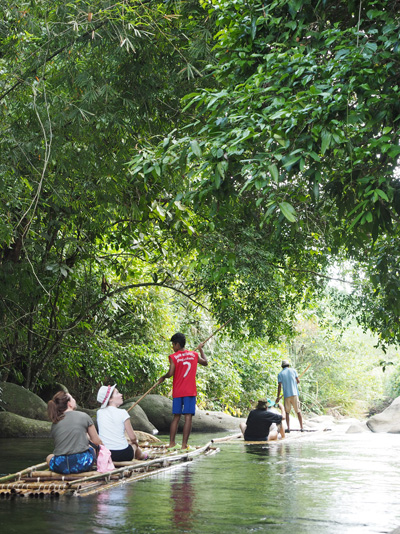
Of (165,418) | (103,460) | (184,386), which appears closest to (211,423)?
(165,418)

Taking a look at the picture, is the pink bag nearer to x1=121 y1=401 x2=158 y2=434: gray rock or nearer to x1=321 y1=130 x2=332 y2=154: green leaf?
x1=321 y1=130 x2=332 y2=154: green leaf

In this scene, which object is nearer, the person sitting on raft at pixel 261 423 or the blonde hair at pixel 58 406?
the blonde hair at pixel 58 406

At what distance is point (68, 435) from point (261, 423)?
6271 mm

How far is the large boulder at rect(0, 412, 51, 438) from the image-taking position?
1436cm

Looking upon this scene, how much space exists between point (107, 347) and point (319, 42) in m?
13.4

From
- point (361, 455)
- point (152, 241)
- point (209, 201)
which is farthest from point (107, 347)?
point (209, 201)

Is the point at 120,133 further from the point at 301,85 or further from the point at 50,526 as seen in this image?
the point at 50,526

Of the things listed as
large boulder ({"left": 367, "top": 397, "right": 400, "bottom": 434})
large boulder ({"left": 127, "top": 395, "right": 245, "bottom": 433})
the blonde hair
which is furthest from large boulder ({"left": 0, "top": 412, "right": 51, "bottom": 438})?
large boulder ({"left": 367, "top": 397, "right": 400, "bottom": 434})

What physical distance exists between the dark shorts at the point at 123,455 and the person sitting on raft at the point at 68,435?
0.82 m

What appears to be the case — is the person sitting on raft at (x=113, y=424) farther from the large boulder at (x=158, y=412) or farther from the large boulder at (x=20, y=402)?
the large boulder at (x=158, y=412)

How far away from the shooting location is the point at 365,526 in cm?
435

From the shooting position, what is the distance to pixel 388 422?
19406 millimetres

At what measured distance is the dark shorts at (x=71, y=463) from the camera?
21.0 feet

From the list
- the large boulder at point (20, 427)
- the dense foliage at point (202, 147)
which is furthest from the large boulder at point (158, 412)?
the large boulder at point (20, 427)
